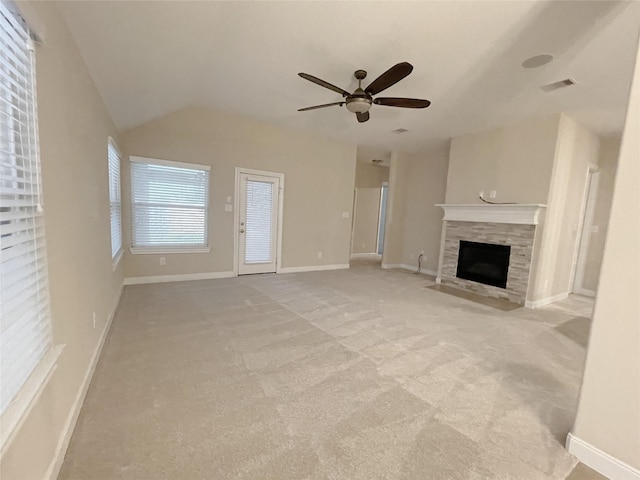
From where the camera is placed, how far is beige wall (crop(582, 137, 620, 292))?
16.1 feet

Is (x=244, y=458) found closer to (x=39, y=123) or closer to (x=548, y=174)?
(x=39, y=123)

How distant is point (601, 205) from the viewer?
16.5ft

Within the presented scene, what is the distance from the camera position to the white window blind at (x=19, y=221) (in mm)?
965

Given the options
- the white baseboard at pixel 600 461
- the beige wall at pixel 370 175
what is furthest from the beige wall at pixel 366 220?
the white baseboard at pixel 600 461

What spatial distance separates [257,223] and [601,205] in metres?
6.16

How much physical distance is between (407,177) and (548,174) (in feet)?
10.2

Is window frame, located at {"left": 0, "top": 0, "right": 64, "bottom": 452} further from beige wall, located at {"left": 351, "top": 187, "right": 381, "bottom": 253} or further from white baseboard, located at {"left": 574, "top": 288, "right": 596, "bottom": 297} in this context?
beige wall, located at {"left": 351, "top": 187, "right": 381, "bottom": 253}

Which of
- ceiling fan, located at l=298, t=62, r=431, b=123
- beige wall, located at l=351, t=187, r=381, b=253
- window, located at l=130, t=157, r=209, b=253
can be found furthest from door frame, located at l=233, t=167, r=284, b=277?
beige wall, located at l=351, t=187, r=381, b=253

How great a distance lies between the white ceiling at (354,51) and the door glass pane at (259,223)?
1596mm

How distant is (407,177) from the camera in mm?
6941

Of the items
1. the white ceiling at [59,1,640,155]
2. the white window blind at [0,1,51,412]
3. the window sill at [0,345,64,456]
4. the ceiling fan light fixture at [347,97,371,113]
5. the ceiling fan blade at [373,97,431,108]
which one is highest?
the white ceiling at [59,1,640,155]

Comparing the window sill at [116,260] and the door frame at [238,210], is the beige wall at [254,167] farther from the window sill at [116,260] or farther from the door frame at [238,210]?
the window sill at [116,260]

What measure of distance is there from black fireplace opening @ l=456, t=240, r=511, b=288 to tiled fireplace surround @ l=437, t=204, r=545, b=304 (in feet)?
0.23

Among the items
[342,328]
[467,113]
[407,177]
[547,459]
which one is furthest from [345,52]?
[407,177]
